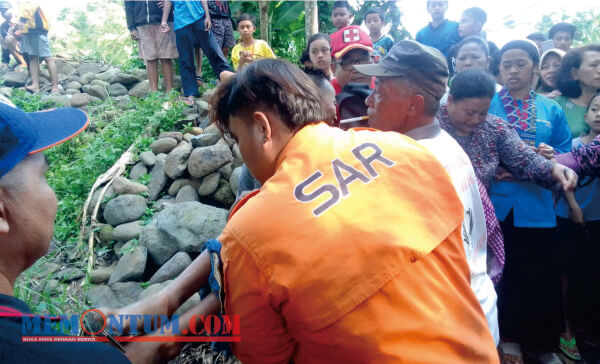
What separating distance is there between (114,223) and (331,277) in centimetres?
371

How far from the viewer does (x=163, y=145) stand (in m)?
4.92

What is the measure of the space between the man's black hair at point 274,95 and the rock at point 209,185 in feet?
9.58

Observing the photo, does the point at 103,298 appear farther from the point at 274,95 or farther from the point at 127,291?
the point at 274,95

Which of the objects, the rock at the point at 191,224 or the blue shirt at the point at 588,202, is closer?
the blue shirt at the point at 588,202

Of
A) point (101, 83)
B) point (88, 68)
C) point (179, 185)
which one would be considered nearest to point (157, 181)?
point (179, 185)

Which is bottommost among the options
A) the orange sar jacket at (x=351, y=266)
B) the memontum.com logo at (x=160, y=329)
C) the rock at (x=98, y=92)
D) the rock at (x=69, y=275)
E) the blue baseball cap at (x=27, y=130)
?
the rock at (x=69, y=275)

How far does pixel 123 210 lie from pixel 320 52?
2650mm

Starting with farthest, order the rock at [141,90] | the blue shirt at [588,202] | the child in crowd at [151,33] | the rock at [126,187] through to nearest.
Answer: the rock at [141,90] → the child in crowd at [151,33] → the rock at [126,187] → the blue shirt at [588,202]

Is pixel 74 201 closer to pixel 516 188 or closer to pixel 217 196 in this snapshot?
pixel 217 196

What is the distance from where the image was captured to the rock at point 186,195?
167 inches

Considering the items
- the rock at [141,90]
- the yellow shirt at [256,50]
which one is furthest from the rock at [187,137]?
the rock at [141,90]

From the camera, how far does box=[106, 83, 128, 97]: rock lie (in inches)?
306

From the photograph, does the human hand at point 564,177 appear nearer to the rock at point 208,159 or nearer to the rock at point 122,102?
the rock at point 208,159

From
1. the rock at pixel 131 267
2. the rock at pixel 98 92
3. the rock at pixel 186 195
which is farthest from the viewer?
the rock at pixel 98 92
